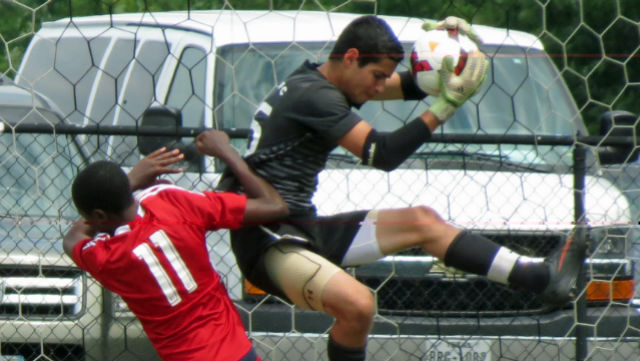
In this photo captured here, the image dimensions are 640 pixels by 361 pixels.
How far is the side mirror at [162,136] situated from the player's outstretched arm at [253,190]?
1.02m

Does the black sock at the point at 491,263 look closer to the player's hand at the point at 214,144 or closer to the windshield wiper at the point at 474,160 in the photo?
the player's hand at the point at 214,144

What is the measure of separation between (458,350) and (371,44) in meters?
1.50

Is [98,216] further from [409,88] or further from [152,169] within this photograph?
[409,88]

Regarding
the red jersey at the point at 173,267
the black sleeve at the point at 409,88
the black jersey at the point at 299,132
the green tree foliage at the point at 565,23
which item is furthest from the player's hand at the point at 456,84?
the green tree foliage at the point at 565,23

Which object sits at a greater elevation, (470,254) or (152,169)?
(152,169)

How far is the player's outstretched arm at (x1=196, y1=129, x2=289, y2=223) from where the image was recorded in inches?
187

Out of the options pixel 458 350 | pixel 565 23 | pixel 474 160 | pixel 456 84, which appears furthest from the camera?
A: pixel 565 23

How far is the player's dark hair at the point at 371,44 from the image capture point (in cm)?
484

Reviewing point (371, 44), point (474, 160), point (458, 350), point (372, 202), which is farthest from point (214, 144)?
point (474, 160)

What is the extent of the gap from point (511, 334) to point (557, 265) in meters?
0.77

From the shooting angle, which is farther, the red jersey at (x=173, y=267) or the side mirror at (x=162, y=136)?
the side mirror at (x=162, y=136)

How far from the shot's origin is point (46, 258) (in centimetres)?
600

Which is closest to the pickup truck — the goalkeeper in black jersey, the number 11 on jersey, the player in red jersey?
the goalkeeper in black jersey

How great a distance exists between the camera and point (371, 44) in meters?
4.86
